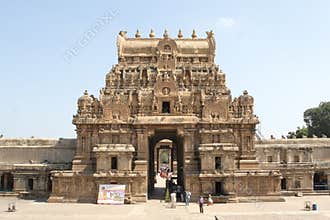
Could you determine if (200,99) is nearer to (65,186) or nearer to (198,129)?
(198,129)

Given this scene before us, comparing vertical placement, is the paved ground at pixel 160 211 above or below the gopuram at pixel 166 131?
below

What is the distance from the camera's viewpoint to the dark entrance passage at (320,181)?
4478cm

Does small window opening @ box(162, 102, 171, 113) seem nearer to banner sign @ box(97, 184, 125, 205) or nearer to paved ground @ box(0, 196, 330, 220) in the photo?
banner sign @ box(97, 184, 125, 205)

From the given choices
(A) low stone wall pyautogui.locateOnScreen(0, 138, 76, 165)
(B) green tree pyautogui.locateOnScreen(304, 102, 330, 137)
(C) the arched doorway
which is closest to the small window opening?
(A) low stone wall pyautogui.locateOnScreen(0, 138, 76, 165)

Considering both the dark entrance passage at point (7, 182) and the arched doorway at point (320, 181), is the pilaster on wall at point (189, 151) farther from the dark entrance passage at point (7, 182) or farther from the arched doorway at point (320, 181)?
the dark entrance passage at point (7, 182)

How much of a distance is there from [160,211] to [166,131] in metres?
12.4

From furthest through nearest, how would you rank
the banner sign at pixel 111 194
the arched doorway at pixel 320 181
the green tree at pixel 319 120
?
1. the green tree at pixel 319 120
2. the arched doorway at pixel 320 181
3. the banner sign at pixel 111 194

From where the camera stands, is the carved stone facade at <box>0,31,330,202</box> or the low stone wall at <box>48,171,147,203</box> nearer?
the low stone wall at <box>48,171,147,203</box>

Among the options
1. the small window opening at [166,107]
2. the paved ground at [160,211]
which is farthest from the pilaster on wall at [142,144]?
the paved ground at [160,211]

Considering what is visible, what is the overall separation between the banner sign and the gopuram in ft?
2.70

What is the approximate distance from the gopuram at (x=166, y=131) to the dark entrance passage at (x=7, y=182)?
11638 mm

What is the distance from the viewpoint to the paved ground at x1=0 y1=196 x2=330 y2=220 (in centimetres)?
2778

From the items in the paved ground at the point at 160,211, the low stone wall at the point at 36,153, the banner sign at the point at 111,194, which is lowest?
the paved ground at the point at 160,211

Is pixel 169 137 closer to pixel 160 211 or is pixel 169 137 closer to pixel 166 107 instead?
pixel 166 107
